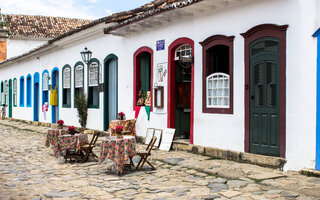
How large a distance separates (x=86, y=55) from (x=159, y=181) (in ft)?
30.1

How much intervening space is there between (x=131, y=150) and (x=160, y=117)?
3712 millimetres

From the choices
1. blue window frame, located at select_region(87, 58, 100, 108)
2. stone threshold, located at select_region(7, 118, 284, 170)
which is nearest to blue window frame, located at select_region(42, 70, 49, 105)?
blue window frame, located at select_region(87, 58, 100, 108)

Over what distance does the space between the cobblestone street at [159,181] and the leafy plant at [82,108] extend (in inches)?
249

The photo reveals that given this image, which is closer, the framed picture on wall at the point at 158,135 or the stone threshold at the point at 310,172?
the stone threshold at the point at 310,172

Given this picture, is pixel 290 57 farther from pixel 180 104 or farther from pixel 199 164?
pixel 180 104

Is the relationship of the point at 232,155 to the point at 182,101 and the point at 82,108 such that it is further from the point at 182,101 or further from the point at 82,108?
the point at 82,108

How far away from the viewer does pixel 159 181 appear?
6.87 metres

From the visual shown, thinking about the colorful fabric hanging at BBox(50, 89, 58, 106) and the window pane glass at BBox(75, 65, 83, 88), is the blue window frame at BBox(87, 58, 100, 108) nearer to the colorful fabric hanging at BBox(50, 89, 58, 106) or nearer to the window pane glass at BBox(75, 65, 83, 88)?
the window pane glass at BBox(75, 65, 83, 88)

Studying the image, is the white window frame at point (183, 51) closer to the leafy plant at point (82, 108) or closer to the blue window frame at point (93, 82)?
the blue window frame at point (93, 82)

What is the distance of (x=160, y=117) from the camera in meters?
11.2

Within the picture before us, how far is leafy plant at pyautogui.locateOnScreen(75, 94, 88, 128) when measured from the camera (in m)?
15.4

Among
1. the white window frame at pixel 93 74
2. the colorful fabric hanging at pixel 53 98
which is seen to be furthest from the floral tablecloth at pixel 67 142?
the colorful fabric hanging at pixel 53 98

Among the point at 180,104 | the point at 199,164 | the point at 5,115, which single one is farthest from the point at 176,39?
the point at 5,115

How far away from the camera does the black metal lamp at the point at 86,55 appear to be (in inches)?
582
